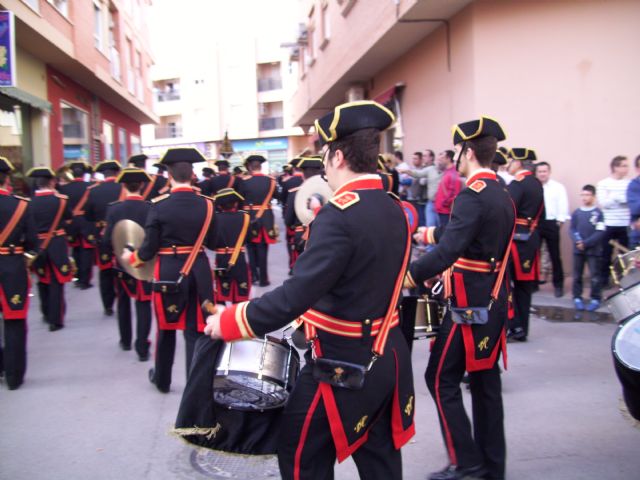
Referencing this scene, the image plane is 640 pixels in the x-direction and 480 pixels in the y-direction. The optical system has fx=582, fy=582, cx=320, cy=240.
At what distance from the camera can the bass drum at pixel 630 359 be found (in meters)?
2.89

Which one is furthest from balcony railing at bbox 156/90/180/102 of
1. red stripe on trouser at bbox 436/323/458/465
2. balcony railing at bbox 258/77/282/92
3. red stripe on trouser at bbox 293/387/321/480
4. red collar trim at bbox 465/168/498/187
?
red stripe on trouser at bbox 293/387/321/480

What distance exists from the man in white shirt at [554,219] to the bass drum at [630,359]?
17.8ft

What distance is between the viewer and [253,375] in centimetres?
250

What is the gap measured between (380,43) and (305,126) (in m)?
17.2

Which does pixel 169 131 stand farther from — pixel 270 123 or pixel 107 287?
pixel 107 287

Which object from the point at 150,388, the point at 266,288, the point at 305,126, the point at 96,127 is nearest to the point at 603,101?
the point at 266,288

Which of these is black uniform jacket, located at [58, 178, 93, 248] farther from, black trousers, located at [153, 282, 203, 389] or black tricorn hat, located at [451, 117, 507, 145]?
black tricorn hat, located at [451, 117, 507, 145]

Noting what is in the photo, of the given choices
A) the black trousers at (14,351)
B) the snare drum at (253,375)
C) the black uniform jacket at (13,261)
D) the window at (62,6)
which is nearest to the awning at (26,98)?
the window at (62,6)

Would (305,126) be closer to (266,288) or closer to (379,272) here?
(266,288)

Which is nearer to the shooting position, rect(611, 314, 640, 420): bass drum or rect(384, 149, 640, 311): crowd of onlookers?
rect(611, 314, 640, 420): bass drum

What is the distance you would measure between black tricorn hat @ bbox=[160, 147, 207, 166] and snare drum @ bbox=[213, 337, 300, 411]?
8.20 feet

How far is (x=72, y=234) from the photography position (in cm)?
947

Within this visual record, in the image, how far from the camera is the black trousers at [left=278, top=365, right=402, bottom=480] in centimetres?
233

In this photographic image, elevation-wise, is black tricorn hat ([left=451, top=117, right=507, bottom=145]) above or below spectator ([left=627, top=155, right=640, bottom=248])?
above
